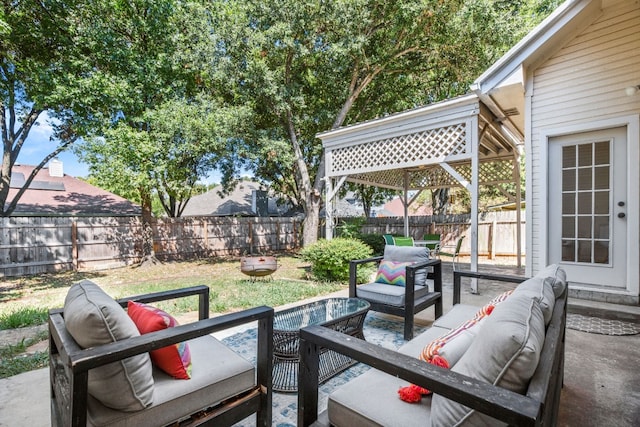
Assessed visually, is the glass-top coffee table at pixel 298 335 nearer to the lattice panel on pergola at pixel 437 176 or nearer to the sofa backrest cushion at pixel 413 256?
the sofa backrest cushion at pixel 413 256

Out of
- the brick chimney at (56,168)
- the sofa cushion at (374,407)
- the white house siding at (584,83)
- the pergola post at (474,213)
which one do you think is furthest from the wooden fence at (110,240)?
the sofa cushion at (374,407)

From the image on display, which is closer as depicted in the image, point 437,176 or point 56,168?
point 437,176

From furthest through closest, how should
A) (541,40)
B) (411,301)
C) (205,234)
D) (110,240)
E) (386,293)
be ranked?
(205,234) < (110,240) < (541,40) < (386,293) < (411,301)

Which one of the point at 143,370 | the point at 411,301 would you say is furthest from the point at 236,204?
the point at 143,370

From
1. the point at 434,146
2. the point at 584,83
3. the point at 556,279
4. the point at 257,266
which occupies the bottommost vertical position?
the point at 257,266

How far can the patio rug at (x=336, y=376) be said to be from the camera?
2041mm

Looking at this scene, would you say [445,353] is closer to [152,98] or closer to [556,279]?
[556,279]

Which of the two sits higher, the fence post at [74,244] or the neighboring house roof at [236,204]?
the neighboring house roof at [236,204]

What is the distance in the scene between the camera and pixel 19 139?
8.98 metres

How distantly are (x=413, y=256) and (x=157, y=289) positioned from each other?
4.90m

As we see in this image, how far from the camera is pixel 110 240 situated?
358 inches

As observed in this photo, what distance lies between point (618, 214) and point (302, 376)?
4.88m

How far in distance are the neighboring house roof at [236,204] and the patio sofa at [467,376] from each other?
55.3 ft

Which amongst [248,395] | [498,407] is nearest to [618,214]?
[498,407]
